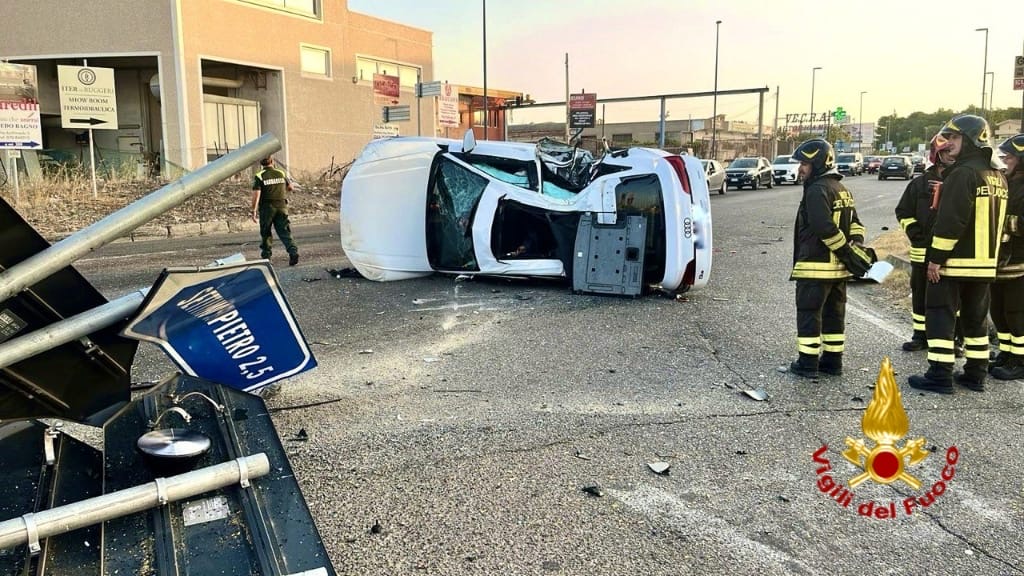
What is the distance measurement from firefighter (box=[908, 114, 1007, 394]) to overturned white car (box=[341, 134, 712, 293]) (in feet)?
9.26

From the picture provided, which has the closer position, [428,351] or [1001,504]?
[1001,504]

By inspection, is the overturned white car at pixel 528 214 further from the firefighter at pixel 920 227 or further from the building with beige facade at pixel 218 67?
the building with beige facade at pixel 218 67

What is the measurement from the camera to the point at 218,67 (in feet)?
87.8

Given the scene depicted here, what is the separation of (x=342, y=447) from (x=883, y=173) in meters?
42.7

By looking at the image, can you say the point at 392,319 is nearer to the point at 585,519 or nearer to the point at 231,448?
the point at 585,519

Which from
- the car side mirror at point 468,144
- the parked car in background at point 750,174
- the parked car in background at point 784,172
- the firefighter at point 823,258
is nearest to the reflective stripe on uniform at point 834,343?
the firefighter at point 823,258

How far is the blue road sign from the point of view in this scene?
247 cm

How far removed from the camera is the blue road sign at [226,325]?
2.47 metres

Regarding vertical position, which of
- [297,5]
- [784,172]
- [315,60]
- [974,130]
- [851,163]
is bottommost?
[784,172]

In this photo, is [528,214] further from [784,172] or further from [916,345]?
[784,172]

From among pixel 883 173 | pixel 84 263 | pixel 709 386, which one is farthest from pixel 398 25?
pixel 709 386

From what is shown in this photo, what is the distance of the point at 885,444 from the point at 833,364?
6.52ft

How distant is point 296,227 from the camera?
59.4 ft

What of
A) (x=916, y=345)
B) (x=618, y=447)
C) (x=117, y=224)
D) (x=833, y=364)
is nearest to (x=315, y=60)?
(x=916, y=345)
